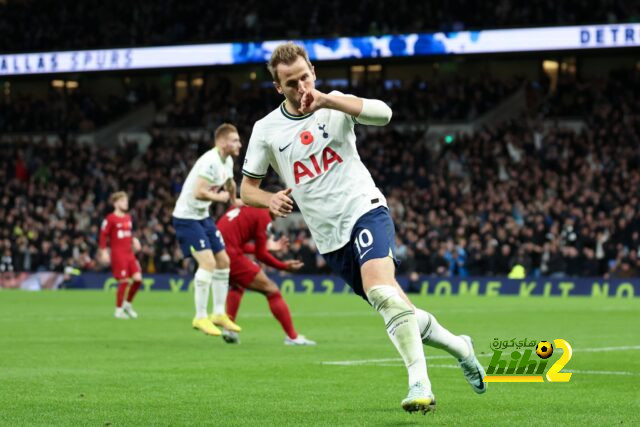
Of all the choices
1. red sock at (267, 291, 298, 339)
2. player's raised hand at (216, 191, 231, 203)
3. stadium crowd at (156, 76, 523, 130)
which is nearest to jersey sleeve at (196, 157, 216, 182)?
player's raised hand at (216, 191, 231, 203)

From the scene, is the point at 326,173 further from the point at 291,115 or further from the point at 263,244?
the point at 263,244

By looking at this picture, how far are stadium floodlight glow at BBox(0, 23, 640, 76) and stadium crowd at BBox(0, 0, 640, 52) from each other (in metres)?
0.55

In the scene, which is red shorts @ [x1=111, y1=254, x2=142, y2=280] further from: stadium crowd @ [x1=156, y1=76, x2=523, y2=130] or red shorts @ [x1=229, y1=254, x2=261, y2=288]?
stadium crowd @ [x1=156, y1=76, x2=523, y2=130]

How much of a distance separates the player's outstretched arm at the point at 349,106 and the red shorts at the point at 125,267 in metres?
15.9

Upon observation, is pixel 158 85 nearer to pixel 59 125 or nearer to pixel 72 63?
pixel 59 125

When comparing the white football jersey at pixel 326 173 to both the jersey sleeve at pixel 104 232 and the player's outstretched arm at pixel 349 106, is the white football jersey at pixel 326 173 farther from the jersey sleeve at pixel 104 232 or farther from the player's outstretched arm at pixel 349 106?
the jersey sleeve at pixel 104 232

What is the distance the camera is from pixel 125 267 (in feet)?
75.9

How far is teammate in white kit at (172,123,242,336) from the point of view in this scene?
607 inches

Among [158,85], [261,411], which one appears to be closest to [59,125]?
[158,85]

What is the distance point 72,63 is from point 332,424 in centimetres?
3990

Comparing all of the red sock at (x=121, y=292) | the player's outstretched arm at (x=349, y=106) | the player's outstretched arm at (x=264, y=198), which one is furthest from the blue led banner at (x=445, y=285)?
the player's outstretched arm at (x=349, y=106)

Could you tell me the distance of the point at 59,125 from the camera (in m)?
52.8

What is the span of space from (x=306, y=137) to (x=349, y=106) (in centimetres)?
67

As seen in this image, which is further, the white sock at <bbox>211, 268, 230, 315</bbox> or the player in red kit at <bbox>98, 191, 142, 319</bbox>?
the player in red kit at <bbox>98, 191, 142, 319</bbox>
